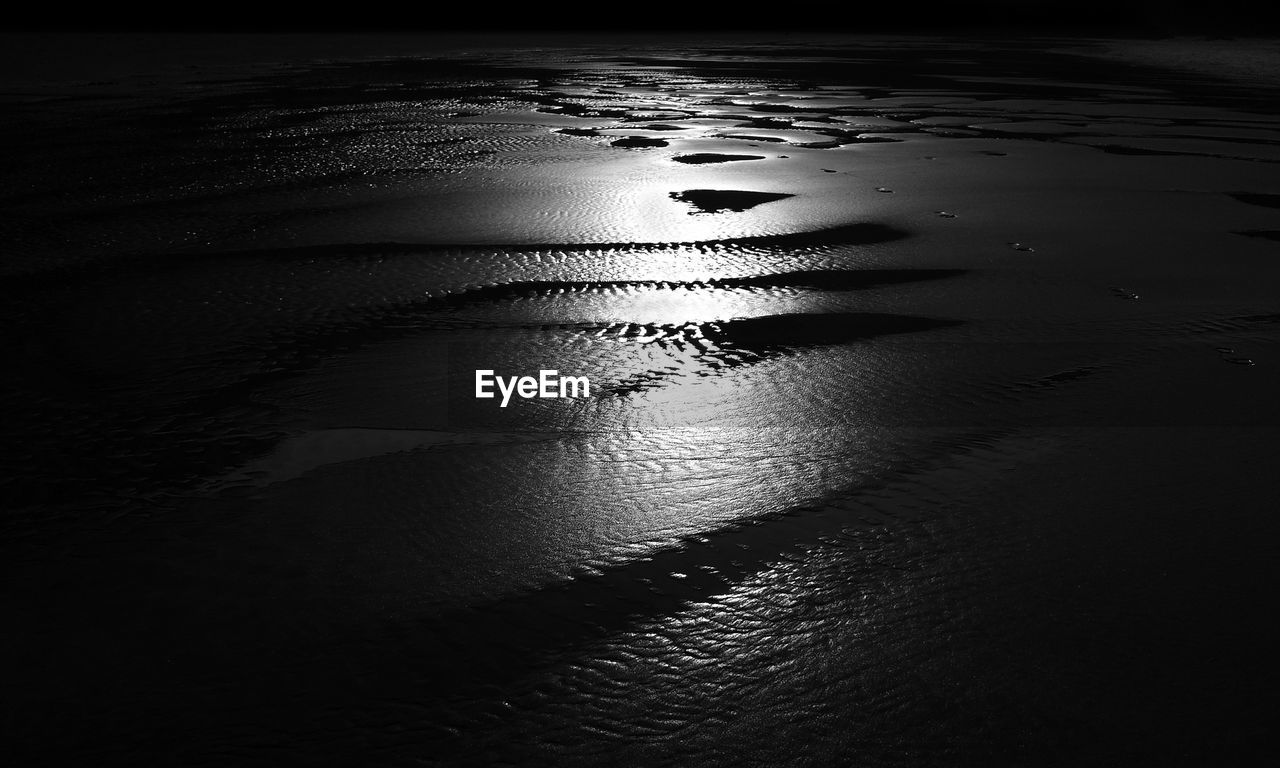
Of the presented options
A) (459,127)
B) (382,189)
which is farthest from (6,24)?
(382,189)

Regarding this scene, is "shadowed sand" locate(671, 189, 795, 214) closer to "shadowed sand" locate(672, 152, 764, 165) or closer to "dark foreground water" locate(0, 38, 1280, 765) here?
"dark foreground water" locate(0, 38, 1280, 765)

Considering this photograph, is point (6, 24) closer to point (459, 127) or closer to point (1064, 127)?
point (459, 127)

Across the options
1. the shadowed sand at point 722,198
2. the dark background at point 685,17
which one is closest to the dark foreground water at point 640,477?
the shadowed sand at point 722,198

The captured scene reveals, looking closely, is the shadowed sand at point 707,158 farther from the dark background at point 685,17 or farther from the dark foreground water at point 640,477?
the dark background at point 685,17

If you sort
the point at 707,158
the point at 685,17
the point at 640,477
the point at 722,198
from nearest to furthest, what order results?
the point at 640,477, the point at 722,198, the point at 707,158, the point at 685,17

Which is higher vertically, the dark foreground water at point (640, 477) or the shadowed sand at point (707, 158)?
the shadowed sand at point (707, 158)

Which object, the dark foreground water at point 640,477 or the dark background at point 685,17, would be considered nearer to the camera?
the dark foreground water at point 640,477

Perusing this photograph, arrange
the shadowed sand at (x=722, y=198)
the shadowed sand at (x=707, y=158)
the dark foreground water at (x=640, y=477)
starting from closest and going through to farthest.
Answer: the dark foreground water at (x=640, y=477), the shadowed sand at (x=722, y=198), the shadowed sand at (x=707, y=158)

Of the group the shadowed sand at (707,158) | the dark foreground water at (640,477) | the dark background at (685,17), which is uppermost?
the dark background at (685,17)

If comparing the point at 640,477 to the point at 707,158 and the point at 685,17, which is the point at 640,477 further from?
the point at 685,17

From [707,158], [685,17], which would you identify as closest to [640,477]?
[707,158]
